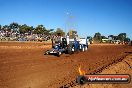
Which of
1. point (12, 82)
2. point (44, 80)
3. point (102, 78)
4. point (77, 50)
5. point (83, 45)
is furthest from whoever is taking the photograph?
point (83, 45)

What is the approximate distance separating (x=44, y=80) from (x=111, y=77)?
779 cm

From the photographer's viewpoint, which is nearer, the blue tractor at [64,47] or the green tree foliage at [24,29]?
the blue tractor at [64,47]

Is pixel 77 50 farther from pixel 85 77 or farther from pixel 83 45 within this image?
pixel 85 77

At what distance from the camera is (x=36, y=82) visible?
11.1m

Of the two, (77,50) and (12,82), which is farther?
(77,50)

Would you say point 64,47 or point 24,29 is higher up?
point 24,29

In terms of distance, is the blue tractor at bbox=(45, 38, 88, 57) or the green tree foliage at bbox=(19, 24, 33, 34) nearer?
the blue tractor at bbox=(45, 38, 88, 57)

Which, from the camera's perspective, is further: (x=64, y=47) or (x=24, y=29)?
(x=24, y=29)

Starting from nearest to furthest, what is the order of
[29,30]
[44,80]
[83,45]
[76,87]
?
[76,87], [44,80], [83,45], [29,30]

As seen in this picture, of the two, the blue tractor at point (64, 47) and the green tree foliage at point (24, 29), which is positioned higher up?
the green tree foliage at point (24, 29)

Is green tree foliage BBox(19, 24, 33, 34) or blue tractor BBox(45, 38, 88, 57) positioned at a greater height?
green tree foliage BBox(19, 24, 33, 34)

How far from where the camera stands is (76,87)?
9938mm

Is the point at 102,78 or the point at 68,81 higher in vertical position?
the point at 102,78

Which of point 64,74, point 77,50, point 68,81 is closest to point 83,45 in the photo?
point 77,50
